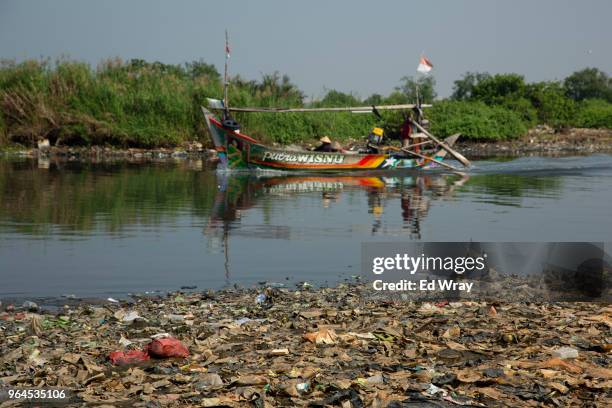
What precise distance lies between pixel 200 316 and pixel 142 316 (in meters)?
0.61

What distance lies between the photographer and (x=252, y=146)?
28469 mm

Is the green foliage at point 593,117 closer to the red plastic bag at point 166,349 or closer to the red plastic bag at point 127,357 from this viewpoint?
the red plastic bag at point 166,349

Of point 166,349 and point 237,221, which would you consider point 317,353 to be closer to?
point 166,349

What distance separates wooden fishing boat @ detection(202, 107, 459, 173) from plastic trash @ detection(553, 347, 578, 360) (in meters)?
22.0

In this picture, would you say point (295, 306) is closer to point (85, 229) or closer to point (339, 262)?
point (339, 262)

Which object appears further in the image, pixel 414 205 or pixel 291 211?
pixel 414 205

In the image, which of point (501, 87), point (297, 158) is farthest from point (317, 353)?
point (501, 87)

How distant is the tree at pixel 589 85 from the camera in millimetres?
80312

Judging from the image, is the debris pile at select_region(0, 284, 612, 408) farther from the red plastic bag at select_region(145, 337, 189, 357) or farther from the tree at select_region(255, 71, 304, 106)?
the tree at select_region(255, 71, 304, 106)

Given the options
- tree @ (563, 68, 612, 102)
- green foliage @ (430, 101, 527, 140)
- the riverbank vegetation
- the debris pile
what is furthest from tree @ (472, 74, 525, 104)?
the debris pile

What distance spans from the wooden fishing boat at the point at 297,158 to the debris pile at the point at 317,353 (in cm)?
1962

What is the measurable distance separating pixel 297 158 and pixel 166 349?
22.0 meters

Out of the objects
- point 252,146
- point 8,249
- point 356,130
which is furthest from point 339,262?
point 356,130

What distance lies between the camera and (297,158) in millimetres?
28547
